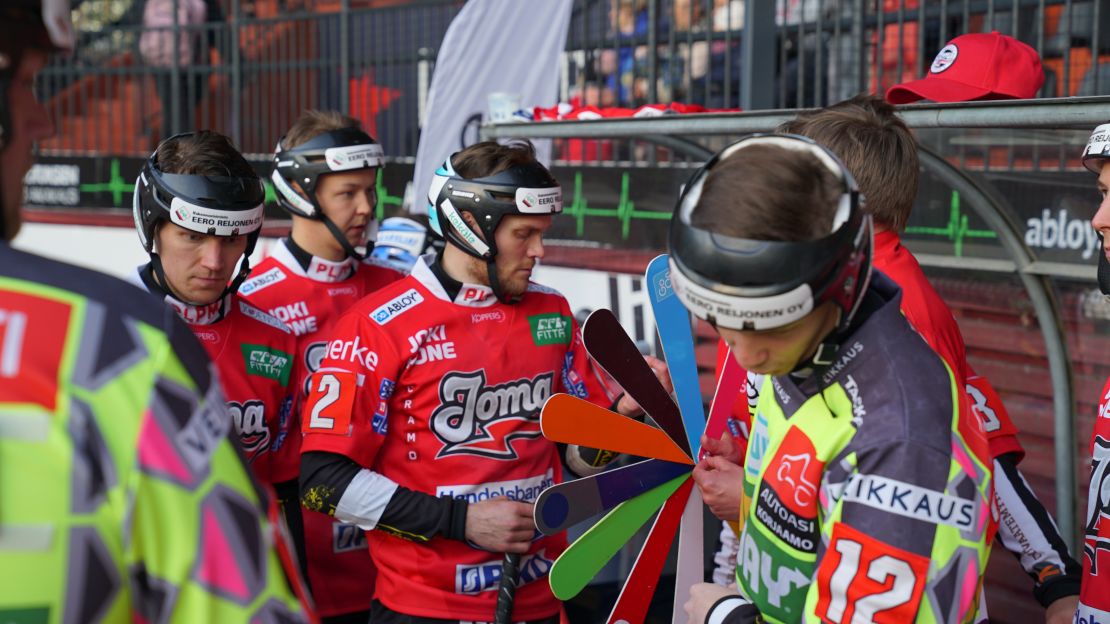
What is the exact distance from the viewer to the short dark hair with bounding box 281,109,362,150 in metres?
4.25

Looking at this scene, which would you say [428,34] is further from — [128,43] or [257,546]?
[257,546]

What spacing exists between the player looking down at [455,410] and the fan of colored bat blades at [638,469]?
11.8 inches

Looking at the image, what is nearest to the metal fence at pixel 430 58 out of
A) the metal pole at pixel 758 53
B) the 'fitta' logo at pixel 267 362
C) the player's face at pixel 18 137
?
the metal pole at pixel 758 53

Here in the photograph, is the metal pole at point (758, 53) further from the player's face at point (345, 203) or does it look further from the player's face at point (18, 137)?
the player's face at point (18, 137)

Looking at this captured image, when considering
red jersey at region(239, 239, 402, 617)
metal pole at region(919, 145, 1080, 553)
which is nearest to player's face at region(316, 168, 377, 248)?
red jersey at region(239, 239, 402, 617)

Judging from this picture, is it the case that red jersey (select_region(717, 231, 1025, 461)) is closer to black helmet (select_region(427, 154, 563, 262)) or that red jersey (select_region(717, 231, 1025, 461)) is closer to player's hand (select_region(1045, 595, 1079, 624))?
player's hand (select_region(1045, 595, 1079, 624))

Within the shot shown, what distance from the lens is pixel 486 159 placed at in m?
→ 3.23

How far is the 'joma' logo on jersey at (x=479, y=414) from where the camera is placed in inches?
121

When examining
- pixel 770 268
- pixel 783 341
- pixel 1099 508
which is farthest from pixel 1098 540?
pixel 770 268

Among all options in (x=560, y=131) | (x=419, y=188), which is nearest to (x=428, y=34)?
(x=419, y=188)

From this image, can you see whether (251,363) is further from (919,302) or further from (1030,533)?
(1030,533)

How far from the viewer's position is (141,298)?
1.24 m

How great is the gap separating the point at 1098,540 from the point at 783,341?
127cm

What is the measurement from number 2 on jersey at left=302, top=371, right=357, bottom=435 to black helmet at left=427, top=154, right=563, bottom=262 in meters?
0.51
